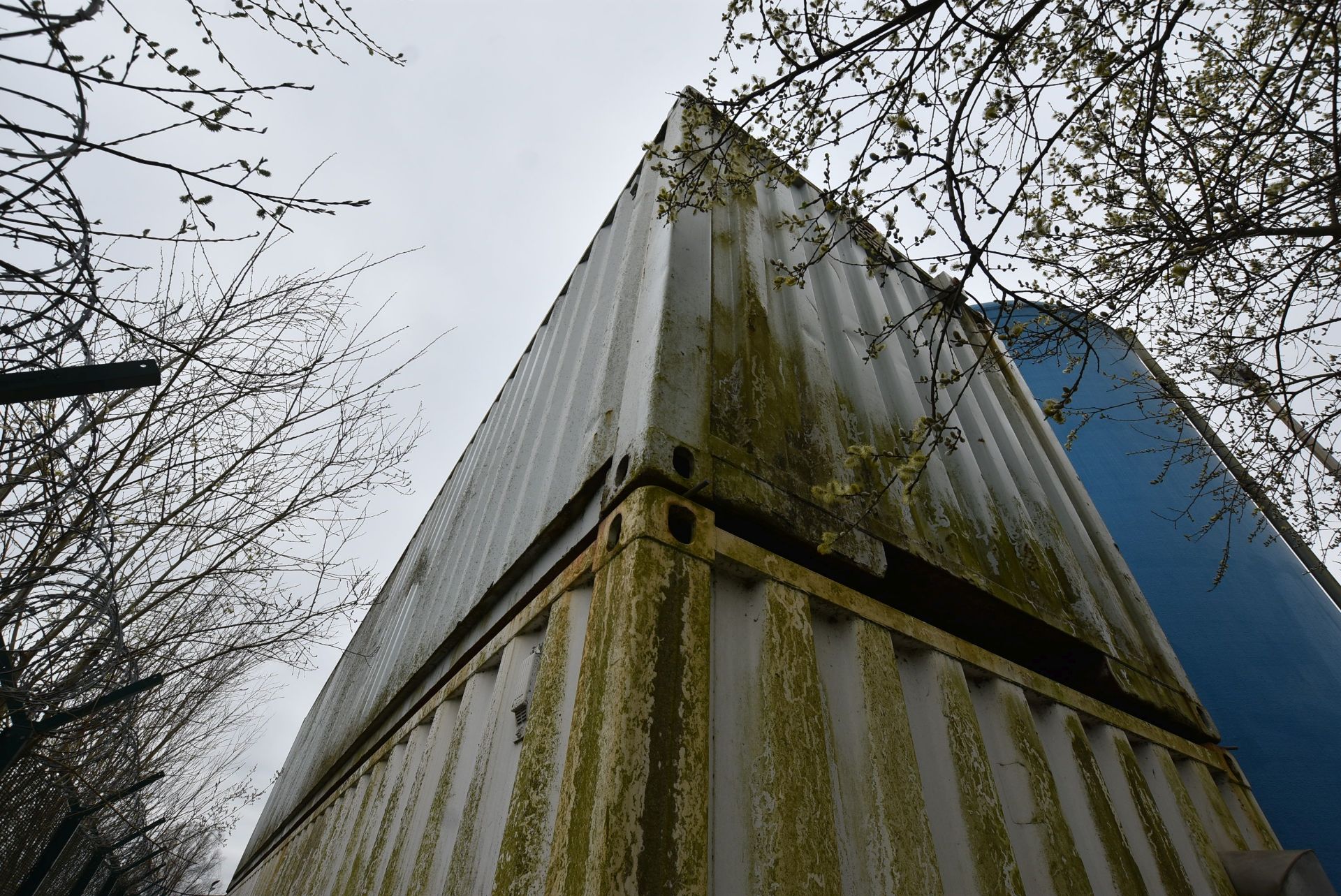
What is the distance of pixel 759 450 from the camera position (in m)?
1.71

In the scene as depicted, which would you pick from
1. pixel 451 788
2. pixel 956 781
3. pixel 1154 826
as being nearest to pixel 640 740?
pixel 956 781

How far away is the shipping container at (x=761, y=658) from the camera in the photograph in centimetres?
112

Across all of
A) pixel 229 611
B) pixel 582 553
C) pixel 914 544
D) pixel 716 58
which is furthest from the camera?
pixel 229 611

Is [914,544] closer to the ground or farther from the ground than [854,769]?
farther from the ground

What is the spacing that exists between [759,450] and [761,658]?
23.3 inches

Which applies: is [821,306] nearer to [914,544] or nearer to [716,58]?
[716,58]

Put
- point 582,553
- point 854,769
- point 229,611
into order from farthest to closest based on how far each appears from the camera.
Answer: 1. point 229,611
2. point 582,553
3. point 854,769

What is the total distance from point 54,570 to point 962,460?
3.18m

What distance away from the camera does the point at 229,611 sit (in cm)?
436

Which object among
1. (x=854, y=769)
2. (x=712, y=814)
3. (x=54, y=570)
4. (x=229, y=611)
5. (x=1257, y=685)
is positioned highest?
(x=229, y=611)

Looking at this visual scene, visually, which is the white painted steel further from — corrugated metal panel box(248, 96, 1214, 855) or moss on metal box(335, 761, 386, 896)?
corrugated metal panel box(248, 96, 1214, 855)

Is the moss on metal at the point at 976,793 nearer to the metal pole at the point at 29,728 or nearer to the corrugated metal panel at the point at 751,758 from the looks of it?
the corrugated metal panel at the point at 751,758

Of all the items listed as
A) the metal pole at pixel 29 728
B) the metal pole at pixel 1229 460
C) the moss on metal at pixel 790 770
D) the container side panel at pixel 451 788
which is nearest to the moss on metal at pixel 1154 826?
the moss on metal at pixel 790 770

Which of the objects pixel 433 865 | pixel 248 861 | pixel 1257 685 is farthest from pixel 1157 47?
pixel 248 861
